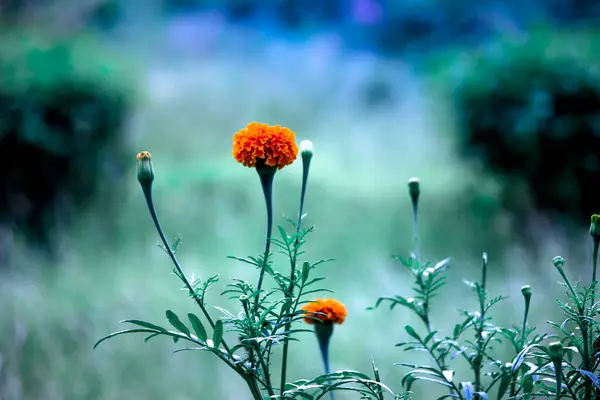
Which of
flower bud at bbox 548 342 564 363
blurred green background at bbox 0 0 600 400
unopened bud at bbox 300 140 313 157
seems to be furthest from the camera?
blurred green background at bbox 0 0 600 400

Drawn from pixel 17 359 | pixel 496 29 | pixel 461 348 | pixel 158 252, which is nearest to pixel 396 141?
pixel 496 29

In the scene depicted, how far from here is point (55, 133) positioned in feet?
5.97

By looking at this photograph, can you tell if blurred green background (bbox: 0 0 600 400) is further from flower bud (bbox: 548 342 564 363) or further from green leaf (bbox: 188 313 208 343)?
flower bud (bbox: 548 342 564 363)

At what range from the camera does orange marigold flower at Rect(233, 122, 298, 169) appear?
44cm

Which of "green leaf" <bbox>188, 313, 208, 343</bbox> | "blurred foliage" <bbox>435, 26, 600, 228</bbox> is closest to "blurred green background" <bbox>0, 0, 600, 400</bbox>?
"blurred foliage" <bbox>435, 26, 600, 228</bbox>

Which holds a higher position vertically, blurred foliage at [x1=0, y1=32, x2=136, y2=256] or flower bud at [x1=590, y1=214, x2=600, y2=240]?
blurred foliage at [x1=0, y1=32, x2=136, y2=256]

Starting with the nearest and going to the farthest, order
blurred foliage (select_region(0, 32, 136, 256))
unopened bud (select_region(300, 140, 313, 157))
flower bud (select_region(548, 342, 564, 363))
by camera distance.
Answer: flower bud (select_region(548, 342, 564, 363))
unopened bud (select_region(300, 140, 313, 157))
blurred foliage (select_region(0, 32, 136, 256))

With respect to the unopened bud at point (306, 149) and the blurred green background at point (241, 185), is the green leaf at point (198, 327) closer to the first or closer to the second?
the unopened bud at point (306, 149)

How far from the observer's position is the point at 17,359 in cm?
101

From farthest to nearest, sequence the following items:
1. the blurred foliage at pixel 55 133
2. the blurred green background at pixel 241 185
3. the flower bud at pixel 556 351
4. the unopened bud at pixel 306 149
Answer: the blurred foliage at pixel 55 133 < the blurred green background at pixel 241 185 < the unopened bud at pixel 306 149 < the flower bud at pixel 556 351

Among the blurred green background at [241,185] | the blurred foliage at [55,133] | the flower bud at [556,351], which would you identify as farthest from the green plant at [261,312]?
the blurred foliage at [55,133]

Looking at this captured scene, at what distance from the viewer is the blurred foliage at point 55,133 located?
1792 millimetres

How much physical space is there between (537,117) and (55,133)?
137cm

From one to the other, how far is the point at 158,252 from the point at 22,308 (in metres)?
0.62
